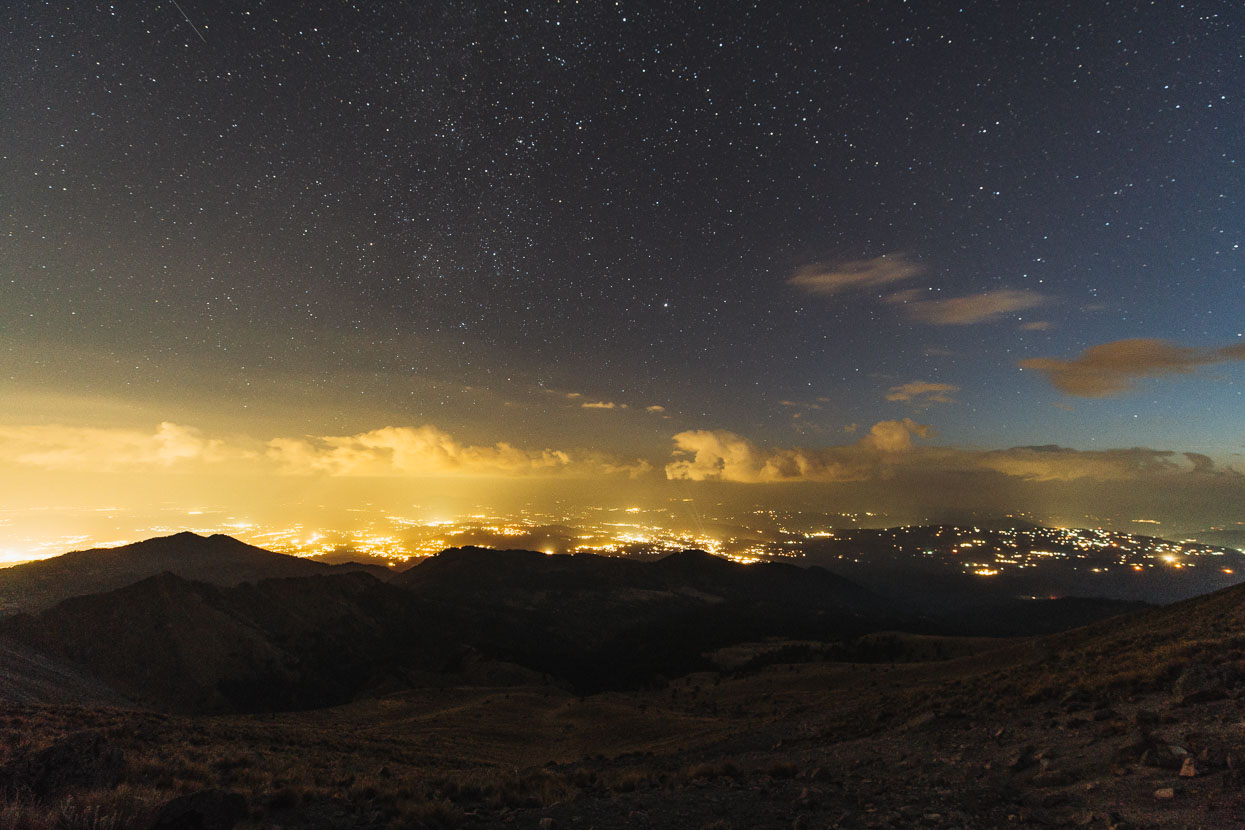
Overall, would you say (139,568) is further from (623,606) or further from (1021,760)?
(1021,760)

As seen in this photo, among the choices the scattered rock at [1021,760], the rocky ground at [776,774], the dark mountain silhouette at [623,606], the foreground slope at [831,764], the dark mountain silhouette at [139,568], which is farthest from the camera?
the dark mountain silhouette at [623,606]

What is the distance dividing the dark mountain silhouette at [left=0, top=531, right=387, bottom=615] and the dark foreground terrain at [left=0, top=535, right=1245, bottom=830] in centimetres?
2797

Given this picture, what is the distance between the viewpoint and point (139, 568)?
89.3 m

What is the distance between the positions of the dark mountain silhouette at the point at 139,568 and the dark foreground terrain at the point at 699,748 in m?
28.0

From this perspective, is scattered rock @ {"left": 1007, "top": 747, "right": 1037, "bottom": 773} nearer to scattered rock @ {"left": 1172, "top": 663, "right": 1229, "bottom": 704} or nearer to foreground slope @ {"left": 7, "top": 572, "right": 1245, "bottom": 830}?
foreground slope @ {"left": 7, "top": 572, "right": 1245, "bottom": 830}

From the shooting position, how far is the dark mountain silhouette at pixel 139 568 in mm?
67875

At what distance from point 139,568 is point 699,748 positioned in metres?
117

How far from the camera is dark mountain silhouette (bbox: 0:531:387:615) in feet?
223

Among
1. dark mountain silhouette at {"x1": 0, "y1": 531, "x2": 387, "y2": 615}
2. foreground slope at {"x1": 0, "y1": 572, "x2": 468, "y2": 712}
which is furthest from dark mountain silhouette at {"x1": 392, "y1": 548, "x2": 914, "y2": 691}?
dark mountain silhouette at {"x1": 0, "y1": 531, "x2": 387, "y2": 615}

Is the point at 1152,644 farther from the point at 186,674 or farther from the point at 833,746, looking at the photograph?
the point at 186,674

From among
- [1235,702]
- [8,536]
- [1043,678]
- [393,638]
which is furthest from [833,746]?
[8,536]

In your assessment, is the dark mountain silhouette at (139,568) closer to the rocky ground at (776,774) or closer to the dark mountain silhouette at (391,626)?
the dark mountain silhouette at (391,626)

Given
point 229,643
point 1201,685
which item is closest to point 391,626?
point 229,643

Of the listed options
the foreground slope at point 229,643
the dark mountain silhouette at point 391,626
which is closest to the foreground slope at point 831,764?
the dark mountain silhouette at point 391,626
